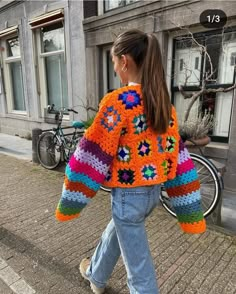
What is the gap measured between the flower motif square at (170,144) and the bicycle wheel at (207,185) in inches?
64.9

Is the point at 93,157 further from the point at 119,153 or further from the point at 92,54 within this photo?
the point at 92,54

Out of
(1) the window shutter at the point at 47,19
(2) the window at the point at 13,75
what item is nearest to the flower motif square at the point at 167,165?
(1) the window shutter at the point at 47,19

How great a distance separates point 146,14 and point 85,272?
4583mm

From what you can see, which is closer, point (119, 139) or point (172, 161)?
point (119, 139)

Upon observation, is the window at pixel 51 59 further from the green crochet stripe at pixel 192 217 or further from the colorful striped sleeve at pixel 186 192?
the green crochet stripe at pixel 192 217

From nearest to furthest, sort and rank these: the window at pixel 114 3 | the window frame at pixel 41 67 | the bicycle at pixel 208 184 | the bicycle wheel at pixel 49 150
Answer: the bicycle at pixel 208 184
the bicycle wheel at pixel 49 150
the window at pixel 114 3
the window frame at pixel 41 67

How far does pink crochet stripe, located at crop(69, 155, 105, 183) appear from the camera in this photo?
1.45 metres

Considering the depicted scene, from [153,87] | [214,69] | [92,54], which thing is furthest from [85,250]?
[92,54]

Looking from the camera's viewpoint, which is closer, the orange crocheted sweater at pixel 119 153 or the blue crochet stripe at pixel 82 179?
the orange crocheted sweater at pixel 119 153

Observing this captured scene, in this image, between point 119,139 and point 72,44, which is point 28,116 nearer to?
point 72,44

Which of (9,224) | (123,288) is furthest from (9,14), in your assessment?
(123,288)

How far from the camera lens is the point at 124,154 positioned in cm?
143

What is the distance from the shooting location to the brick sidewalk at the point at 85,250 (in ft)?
7.09

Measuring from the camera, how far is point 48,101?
27.1 ft
